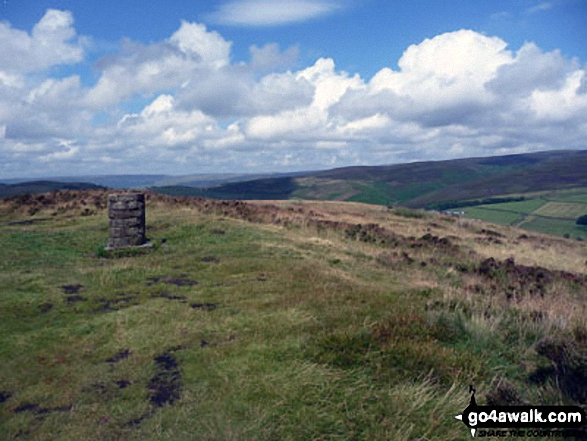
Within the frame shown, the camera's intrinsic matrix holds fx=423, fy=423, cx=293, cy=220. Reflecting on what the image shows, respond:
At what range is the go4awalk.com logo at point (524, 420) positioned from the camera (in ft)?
16.2

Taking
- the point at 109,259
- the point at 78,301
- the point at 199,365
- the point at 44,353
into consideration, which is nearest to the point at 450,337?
the point at 199,365

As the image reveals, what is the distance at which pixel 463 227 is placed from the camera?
38.1m

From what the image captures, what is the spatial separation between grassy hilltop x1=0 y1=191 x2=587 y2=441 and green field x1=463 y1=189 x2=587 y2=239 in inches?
1917

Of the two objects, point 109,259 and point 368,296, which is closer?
point 368,296

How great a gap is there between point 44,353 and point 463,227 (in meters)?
36.5

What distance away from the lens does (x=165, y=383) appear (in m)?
6.14

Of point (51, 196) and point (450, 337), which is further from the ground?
point (51, 196)

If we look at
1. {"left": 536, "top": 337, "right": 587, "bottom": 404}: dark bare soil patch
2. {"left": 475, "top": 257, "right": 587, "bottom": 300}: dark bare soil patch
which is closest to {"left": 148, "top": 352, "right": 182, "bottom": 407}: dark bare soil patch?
{"left": 536, "top": 337, "right": 587, "bottom": 404}: dark bare soil patch

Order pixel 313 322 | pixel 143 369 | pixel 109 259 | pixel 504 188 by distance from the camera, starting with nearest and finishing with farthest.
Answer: pixel 143 369 → pixel 313 322 → pixel 109 259 → pixel 504 188

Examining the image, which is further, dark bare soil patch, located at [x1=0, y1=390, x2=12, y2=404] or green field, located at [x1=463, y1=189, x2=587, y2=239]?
green field, located at [x1=463, y1=189, x2=587, y2=239]

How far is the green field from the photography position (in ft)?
188

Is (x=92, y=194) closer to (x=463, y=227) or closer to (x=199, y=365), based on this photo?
(x=199, y=365)

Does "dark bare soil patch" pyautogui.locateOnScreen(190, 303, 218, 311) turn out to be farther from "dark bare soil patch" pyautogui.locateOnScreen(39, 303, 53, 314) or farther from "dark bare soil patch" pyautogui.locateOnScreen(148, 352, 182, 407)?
"dark bare soil patch" pyautogui.locateOnScreen(39, 303, 53, 314)

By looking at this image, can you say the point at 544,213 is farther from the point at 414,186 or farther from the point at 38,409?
the point at 414,186
